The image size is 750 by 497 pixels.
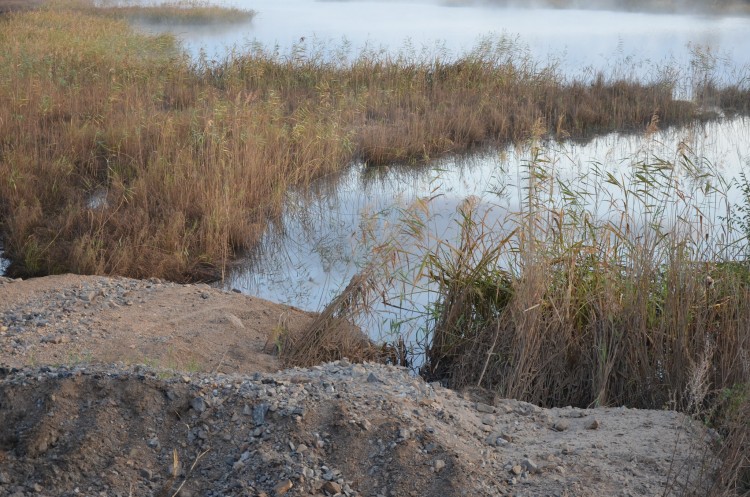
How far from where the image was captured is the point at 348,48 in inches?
586

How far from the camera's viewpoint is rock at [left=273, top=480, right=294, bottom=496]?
2.70 meters

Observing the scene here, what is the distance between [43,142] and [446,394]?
5.88m

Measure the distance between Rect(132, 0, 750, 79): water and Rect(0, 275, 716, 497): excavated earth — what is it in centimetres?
1084

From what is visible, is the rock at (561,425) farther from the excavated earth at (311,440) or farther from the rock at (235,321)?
the rock at (235,321)

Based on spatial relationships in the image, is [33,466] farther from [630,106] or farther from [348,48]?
[348,48]

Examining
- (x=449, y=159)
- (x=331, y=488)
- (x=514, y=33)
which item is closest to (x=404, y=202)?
(x=449, y=159)

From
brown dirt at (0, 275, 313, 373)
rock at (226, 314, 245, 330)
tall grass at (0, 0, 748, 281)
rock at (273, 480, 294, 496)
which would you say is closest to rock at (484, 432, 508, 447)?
rock at (273, 480, 294, 496)

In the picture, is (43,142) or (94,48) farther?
(94,48)

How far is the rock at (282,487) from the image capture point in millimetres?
2703

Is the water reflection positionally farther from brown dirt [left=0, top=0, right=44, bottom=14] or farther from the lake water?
brown dirt [left=0, top=0, right=44, bottom=14]

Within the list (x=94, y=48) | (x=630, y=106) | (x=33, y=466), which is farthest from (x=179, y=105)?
(x=33, y=466)

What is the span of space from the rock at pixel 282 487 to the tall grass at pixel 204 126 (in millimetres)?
3446

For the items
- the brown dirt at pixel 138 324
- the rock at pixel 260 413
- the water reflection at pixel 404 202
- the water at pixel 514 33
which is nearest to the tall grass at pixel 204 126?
the water reflection at pixel 404 202

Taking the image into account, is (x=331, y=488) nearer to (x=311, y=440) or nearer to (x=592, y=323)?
(x=311, y=440)
